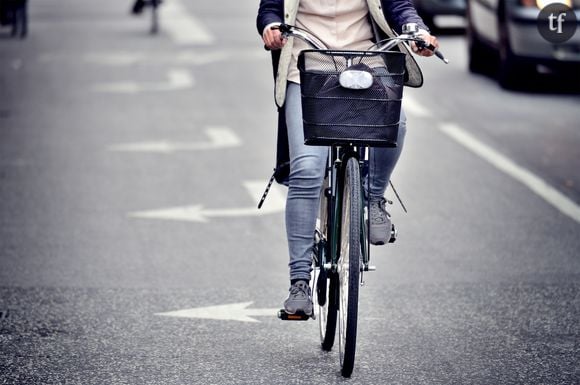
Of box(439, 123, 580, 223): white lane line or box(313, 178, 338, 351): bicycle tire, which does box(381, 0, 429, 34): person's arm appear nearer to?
box(313, 178, 338, 351): bicycle tire

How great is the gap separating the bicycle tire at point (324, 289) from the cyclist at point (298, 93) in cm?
9

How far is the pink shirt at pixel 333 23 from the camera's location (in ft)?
18.3

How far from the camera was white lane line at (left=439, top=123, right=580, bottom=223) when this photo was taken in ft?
30.3

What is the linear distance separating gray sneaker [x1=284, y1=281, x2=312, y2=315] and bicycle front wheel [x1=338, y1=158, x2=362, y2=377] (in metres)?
0.14

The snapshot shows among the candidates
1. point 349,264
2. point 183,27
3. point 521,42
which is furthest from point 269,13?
point 183,27

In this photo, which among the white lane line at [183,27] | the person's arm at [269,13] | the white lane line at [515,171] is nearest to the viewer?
the person's arm at [269,13]

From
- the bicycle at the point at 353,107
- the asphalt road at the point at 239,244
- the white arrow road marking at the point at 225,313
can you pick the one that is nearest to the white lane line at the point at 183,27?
the asphalt road at the point at 239,244

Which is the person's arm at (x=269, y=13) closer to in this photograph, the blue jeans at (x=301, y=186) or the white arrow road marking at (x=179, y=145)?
the blue jeans at (x=301, y=186)

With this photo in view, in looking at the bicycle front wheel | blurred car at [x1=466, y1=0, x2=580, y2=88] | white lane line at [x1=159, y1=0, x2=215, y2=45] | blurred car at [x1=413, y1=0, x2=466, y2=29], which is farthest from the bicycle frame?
blurred car at [x1=413, y1=0, x2=466, y2=29]

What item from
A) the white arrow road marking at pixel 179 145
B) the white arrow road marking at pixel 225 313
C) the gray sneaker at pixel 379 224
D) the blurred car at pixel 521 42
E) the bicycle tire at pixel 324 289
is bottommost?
the white arrow road marking at pixel 179 145

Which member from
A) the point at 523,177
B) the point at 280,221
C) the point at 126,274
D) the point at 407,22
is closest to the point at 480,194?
the point at 523,177

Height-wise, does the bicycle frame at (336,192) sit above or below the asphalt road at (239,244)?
above

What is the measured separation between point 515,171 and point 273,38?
218 inches

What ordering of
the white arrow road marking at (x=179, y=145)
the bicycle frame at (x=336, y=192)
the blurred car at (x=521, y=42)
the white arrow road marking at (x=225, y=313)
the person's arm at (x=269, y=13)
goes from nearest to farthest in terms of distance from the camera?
1. the bicycle frame at (x=336, y=192)
2. the person's arm at (x=269, y=13)
3. the white arrow road marking at (x=225, y=313)
4. the white arrow road marking at (x=179, y=145)
5. the blurred car at (x=521, y=42)
